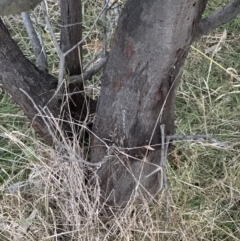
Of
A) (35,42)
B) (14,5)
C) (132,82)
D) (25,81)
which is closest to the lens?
(14,5)

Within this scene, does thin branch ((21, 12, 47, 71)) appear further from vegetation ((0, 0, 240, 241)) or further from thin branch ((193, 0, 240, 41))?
thin branch ((193, 0, 240, 41))

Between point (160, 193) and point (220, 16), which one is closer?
point (220, 16)

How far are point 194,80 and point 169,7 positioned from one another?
1034 mm

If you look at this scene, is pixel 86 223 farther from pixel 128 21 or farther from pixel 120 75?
pixel 128 21

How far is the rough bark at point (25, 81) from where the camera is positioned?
1.04m

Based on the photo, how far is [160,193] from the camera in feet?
4.40

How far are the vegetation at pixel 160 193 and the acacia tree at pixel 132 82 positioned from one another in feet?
0.25

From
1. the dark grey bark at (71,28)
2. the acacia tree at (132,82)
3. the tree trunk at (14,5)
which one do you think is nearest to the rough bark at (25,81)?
the acacia tree at (132,82)

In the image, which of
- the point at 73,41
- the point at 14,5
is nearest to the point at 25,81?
the point at 73,41

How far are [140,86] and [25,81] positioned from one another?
0.32 meters

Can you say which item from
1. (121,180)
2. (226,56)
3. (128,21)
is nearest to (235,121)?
(226,56)

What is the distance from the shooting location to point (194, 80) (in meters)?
1.83

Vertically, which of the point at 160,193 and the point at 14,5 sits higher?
the point at 14,5

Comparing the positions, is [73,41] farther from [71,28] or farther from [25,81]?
[25,81]
